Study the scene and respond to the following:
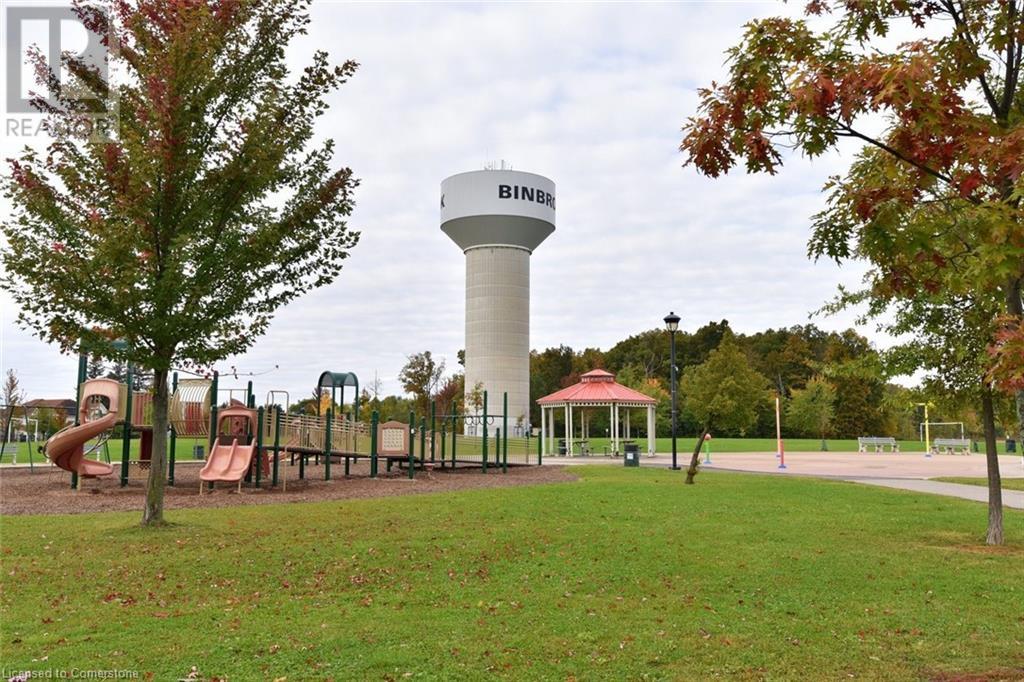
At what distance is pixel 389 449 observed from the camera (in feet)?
80.3

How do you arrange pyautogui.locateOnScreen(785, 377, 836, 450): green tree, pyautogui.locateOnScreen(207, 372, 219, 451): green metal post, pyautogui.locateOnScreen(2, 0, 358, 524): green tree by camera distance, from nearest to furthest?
1. pyautogui.locateOnScreen(2, 0, 358, 524): green tree
2. pyautogui.locateOnScreen(207, 372, 219, 451): green metal post
3. pyautogui.locateOnScreen(785, 377, 836, 450): green tree

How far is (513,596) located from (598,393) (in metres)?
30.7

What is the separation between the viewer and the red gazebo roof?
122 ft

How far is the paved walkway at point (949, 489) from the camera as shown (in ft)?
57.6

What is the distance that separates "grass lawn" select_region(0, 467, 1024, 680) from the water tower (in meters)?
52.9

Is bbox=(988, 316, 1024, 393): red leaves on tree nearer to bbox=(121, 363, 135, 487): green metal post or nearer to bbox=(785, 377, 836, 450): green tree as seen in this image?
bbox=(121, 363, 135, 487): green metal post

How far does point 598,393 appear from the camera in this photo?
3778 cm

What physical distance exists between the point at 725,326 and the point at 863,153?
88210mm

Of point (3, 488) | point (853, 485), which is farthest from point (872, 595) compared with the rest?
point (3, 488)

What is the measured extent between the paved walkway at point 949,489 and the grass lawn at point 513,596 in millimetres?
5334

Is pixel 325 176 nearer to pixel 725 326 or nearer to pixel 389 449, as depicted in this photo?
pixel 389 449

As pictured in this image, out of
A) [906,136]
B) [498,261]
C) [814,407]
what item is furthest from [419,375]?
[906,136]

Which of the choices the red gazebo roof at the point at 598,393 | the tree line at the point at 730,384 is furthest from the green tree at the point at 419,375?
the red gazebo roof at the point at 598,393

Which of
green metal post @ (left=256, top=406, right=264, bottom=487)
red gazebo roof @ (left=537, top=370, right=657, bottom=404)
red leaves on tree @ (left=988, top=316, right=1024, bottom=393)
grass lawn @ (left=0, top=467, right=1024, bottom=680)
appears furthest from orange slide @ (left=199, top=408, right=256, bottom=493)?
red gazebo roof @ (left=537, top=370, right=657, bottom=404)
